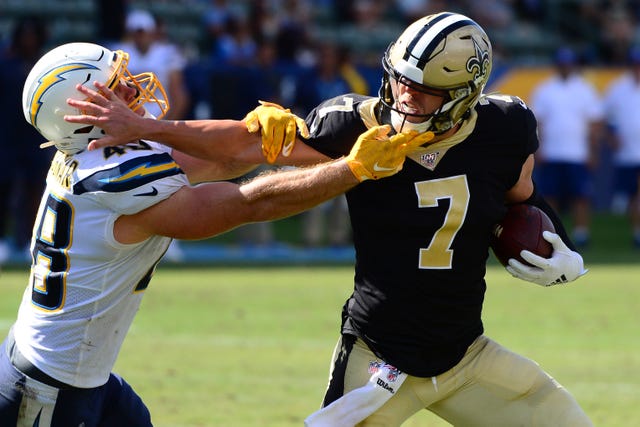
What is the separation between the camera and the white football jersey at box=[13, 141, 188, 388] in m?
3.82

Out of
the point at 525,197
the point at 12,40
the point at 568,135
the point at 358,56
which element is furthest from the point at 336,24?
the point at 525,197

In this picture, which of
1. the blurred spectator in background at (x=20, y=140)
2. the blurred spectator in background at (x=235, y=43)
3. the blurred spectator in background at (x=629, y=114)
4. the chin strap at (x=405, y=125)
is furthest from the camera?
the blurred spectator in background at (x=235, y=43)

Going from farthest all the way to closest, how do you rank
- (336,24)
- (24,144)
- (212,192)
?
(336,24), (24,144), (212,192)

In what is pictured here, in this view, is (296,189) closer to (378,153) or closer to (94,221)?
(378,153)

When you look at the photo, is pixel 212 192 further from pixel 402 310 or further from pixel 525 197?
pixel 525 197

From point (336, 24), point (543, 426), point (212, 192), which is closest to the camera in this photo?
point (212, 192)

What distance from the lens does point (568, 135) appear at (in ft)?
45.1

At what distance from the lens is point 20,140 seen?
39.1 feet

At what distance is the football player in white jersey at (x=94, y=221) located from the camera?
384cm

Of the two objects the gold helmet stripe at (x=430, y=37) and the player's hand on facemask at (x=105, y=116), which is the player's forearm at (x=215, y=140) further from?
the gold helmet stripe at (x=430, y=37)

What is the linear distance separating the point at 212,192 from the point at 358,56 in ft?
41.8

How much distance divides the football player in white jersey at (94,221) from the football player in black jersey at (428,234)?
0.23 metres

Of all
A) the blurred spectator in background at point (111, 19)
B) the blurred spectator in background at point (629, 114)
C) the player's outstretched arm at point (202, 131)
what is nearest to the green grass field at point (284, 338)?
the player's outstretched arm at point (202, 131)

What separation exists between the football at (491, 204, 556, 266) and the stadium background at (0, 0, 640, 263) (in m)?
7.81
